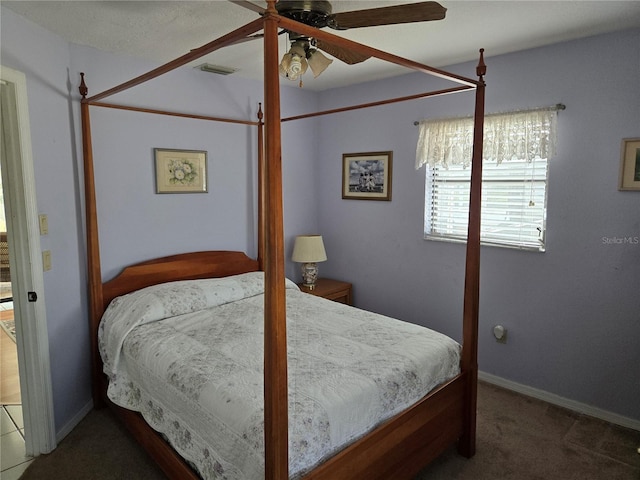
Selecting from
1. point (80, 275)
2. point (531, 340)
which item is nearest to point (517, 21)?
point (531, 340)

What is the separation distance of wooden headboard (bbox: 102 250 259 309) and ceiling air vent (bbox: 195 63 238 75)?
4.52ft

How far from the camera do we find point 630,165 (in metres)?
2.47

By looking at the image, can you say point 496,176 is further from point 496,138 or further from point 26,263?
point 26,263

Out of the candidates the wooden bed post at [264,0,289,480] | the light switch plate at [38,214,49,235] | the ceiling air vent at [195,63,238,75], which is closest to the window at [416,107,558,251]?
the ceiling air vent at [195,63,238,75]

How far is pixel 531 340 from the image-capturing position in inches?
117

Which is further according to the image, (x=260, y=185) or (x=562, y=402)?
(x=260, y=185)

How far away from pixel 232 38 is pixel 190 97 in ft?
6.96

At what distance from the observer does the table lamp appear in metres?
3.86

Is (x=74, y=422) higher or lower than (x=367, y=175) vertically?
lower

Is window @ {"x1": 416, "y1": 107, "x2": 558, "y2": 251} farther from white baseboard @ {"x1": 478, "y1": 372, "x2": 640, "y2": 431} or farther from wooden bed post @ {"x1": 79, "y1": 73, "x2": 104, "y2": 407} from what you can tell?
wooden bed post @ {"x1": 79, "y1": 73, "x2": 104, "y2": 407}

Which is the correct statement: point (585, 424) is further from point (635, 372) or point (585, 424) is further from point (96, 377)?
point (96, 377)

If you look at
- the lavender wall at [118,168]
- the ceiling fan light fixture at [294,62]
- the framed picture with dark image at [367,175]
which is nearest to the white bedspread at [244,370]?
the lavender wall at [118,168]

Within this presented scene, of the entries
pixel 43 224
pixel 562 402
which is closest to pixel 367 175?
pixel 562 402

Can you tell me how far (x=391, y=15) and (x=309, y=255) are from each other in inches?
95.4
